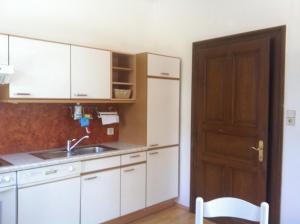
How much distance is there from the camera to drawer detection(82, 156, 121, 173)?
9.15 feet

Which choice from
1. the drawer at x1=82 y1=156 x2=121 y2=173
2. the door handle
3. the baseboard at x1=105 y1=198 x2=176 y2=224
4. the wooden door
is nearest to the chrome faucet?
the drawer at x1=82 y1=156 x2=121 y2=173

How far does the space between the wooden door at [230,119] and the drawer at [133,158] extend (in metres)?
0.68

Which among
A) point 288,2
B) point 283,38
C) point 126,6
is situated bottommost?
point 283,38

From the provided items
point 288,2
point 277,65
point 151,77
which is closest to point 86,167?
point 151,77

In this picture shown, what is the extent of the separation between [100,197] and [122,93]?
1199 mm

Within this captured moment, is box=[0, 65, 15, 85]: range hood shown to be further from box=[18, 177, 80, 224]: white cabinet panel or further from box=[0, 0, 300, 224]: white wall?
box=[18, 177, 80, 224]: white cabinet panel

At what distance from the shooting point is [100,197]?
2.92m

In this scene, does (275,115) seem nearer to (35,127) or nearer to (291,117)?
(291,117)

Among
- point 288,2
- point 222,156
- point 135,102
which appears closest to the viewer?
point 288,2

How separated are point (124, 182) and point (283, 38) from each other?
2.21m

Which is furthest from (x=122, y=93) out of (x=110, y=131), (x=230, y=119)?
(x=230, y=119)

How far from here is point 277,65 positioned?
9.06ft

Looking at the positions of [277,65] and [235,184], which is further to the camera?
[235,184]

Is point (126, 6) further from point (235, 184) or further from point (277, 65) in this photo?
point (235, 184)
